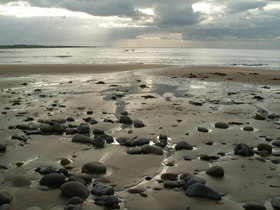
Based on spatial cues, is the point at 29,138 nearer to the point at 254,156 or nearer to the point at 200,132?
the point at 200,132

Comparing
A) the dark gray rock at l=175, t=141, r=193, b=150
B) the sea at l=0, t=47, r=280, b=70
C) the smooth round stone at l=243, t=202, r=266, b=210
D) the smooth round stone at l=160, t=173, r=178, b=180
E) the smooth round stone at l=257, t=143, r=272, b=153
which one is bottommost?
the smooth round stone at l=160, t=173, r=178, b=180

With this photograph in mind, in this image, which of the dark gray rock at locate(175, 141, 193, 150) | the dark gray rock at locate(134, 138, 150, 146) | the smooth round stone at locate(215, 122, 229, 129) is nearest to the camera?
the dark gray rock at locate(175, 141, 193, 150)

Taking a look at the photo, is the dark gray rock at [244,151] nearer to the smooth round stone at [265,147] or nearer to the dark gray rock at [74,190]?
the smooth round stone at [265,147]

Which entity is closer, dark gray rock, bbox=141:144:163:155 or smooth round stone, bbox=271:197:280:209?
smooth round stone, bbox=271:197:280:209

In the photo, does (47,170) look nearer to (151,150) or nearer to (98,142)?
(98,142)

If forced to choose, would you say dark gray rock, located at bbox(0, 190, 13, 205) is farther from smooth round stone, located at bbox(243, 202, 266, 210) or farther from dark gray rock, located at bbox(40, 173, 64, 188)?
smooth round stone, located at bbox(243, 202, 266, 210)

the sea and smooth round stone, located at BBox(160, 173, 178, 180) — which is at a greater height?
the sea

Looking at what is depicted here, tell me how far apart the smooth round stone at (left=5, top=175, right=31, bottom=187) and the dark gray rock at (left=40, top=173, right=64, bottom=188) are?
22 cm

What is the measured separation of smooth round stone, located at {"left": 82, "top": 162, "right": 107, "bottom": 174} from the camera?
363cm

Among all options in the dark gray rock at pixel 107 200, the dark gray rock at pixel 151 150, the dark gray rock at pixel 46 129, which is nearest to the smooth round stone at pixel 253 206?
the dark gray rock at pixel 107 200

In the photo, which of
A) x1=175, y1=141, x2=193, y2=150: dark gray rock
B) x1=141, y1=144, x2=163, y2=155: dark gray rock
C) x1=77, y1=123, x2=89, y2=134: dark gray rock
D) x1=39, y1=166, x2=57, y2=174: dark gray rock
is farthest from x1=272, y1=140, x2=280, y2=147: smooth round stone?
x1=39, y1=166, x2=57, y2=174: dark gray rock

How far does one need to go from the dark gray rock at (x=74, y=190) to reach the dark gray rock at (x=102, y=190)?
3.9 inches

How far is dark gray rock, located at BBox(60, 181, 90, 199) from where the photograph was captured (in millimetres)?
2947

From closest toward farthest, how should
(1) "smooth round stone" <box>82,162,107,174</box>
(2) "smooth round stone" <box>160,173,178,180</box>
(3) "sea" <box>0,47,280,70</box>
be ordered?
(2) "smooth round stone" <box>160,173,178,180</box> → (1) "smooth round stone" <box>82,162,107,174</box> → (3) "sea" <box>0,47,280,70</box>
